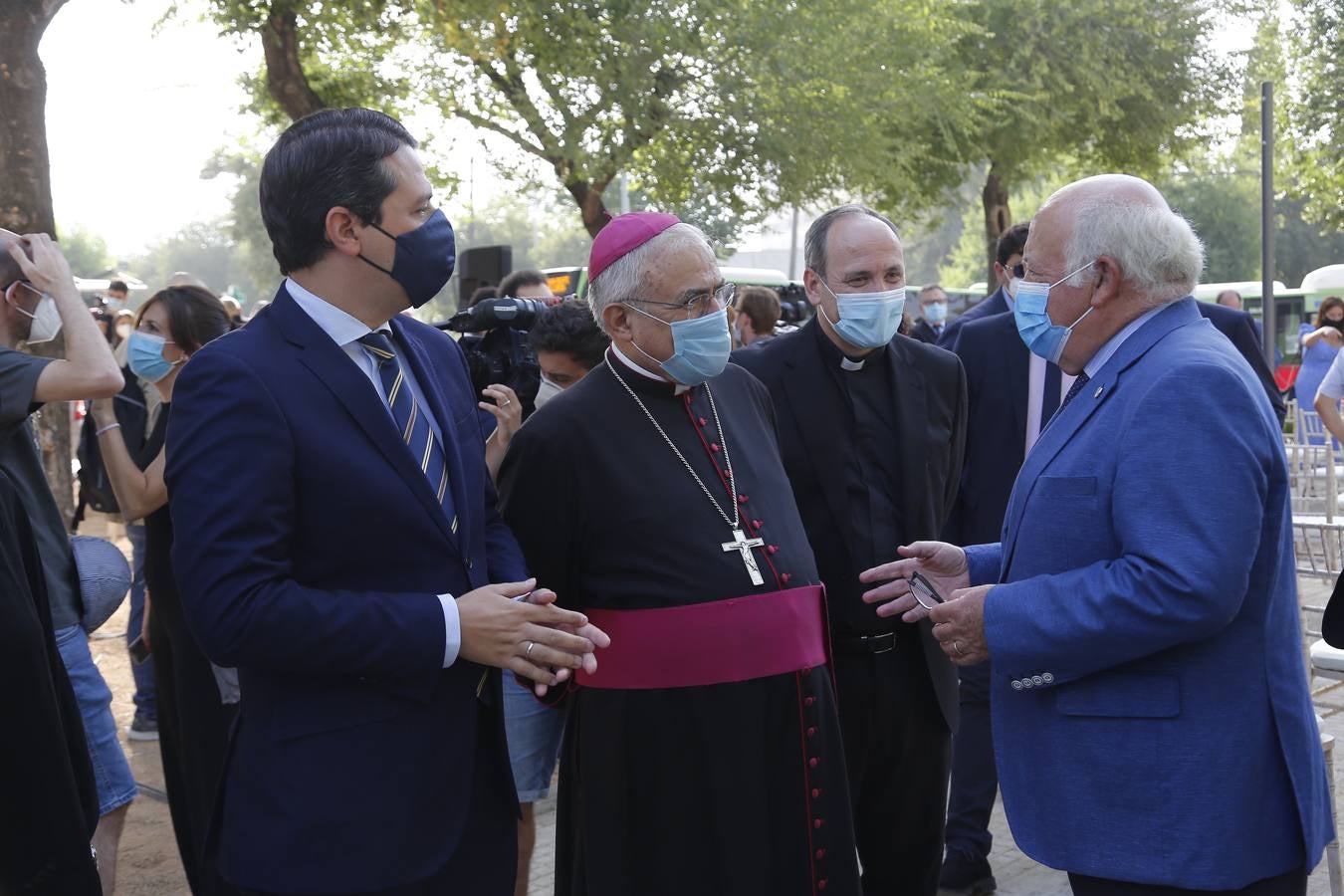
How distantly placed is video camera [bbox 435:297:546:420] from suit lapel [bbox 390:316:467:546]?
4.24ft

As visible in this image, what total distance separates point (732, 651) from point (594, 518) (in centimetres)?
43

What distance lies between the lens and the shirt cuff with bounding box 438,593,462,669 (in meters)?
2.24

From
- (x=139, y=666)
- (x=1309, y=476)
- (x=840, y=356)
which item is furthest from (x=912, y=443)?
(x=1309, y=476)

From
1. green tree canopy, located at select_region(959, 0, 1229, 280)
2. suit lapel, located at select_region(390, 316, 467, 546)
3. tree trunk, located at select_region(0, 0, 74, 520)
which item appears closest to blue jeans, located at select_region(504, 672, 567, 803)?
suit lapel, located at select_region(390, 316, 467, 546)

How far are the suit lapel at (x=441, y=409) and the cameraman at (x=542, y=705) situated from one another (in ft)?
3.96

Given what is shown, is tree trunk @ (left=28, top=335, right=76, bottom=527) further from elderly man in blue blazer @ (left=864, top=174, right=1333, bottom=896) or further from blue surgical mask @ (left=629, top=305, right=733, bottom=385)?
elderly man in blue blazer @ (left=864, top=174, right=1333, bottom=896)

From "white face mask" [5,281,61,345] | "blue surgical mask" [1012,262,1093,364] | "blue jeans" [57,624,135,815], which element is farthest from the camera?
"blue jeans" [57,624,135,815]

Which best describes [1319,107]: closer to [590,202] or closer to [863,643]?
[590,202]

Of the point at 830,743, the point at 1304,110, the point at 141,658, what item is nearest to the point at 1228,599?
the point at 830,743

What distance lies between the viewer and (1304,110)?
1867cm

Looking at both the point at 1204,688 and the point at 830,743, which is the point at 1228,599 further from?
the point at 830,743

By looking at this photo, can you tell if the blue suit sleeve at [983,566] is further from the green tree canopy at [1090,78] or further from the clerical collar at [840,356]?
the green tree canopy at [1090,78]

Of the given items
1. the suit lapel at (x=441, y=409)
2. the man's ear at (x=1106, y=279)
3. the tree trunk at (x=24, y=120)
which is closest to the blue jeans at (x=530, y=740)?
the suit lapel at (x=441, y=409)

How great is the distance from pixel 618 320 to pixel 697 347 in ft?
0.69
